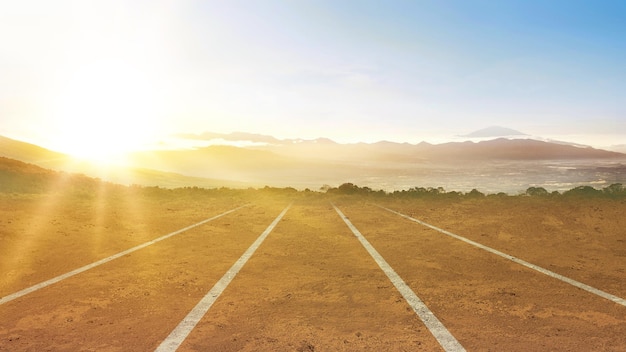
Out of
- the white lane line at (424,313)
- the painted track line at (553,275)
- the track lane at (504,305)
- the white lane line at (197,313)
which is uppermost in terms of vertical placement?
the white lane line at (197,313)

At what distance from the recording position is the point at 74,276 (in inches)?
303

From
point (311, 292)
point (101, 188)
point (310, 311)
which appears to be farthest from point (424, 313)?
point (101, 188)

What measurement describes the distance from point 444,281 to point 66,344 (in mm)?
5294

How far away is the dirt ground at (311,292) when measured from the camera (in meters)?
4.75

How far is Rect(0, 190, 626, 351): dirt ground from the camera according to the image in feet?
15.6

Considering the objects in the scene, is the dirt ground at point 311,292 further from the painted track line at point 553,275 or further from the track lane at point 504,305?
the painted track line at point 553,275

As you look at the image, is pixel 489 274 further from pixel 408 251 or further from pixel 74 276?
pixel 74 276

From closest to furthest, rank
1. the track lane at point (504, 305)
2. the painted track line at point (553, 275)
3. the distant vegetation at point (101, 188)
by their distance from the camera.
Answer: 1. the track lane at point (504, 305)
2. the painted track line at point (553, 275)
3. the distant vegetation at point (101, 188)

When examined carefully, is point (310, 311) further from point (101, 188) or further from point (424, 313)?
point (101, 188)

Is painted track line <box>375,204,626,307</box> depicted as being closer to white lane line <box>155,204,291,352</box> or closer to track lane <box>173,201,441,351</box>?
track lane <box>173,201,441,351</box>

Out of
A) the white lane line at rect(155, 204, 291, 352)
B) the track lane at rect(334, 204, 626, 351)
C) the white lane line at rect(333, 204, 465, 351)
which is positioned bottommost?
the track lane at rect(334, 204, 626, 351)

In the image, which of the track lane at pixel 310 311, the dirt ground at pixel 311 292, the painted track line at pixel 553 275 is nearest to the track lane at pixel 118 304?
the dirt ground at pixel 311 292

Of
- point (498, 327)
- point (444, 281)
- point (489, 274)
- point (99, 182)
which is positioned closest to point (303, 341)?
point (498, 327)

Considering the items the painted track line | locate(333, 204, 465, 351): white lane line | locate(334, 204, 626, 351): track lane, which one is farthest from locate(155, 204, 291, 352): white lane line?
the painted track line
